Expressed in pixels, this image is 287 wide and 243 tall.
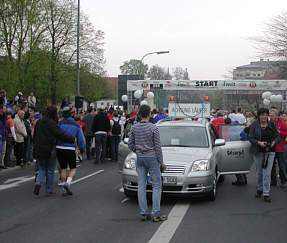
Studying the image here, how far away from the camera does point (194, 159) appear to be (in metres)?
8.33

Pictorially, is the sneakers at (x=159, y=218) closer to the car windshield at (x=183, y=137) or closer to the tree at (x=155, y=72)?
the car windshield at (x=183, y=137)

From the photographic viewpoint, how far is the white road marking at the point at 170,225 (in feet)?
19.4

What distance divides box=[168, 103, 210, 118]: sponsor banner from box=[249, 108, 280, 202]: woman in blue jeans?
8806mm

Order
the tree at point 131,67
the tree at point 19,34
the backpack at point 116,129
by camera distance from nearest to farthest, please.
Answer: the backpack at point 116,129
the tree at point 19,34
the tree at point 131,67

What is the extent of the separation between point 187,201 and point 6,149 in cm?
751

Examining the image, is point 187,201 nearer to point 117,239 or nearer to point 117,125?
point 117,239

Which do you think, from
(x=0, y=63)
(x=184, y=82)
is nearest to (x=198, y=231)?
(x=184, y=82)

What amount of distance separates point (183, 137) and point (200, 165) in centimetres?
139

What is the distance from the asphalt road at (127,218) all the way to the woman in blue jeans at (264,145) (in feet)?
1.47

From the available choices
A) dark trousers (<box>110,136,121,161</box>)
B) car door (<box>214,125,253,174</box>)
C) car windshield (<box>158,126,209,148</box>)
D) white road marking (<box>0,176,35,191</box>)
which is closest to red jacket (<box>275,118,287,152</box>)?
car door (<box>214,125,253,174</box>)

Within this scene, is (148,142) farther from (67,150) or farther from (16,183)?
(16,183)

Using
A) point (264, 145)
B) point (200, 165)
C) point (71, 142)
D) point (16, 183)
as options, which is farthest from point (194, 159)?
point (16, 183)

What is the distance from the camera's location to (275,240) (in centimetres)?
586

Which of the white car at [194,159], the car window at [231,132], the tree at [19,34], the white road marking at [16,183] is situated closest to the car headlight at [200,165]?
the white car at [194,159]
